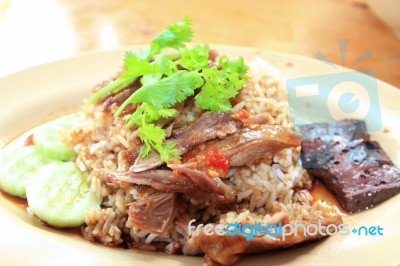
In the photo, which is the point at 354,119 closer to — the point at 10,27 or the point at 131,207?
the point at 131,207

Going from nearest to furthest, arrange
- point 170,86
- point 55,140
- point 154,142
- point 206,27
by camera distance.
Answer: point 154,142 < point 170,86 < point 55,140 < point 206,27

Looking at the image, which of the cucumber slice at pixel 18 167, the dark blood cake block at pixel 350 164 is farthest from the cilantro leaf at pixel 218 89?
the cucumber slice at pixel 18 167

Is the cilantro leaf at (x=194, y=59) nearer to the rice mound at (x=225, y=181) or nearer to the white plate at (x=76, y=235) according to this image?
the rice mound at (x=225, y=181)

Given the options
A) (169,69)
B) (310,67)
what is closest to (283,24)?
(310,67)

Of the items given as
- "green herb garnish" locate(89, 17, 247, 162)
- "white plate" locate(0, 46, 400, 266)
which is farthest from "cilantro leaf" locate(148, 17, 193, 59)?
"white plate" locate(0, 46, 400, 266)

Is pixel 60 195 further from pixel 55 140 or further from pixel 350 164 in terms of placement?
pixel 350 164

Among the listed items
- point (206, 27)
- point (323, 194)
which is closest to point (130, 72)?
point (323, 194)

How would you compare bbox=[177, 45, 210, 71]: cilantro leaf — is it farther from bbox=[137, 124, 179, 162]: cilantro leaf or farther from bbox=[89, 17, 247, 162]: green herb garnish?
bbox=[137, 124, 179, 162]: cilantro leaf
